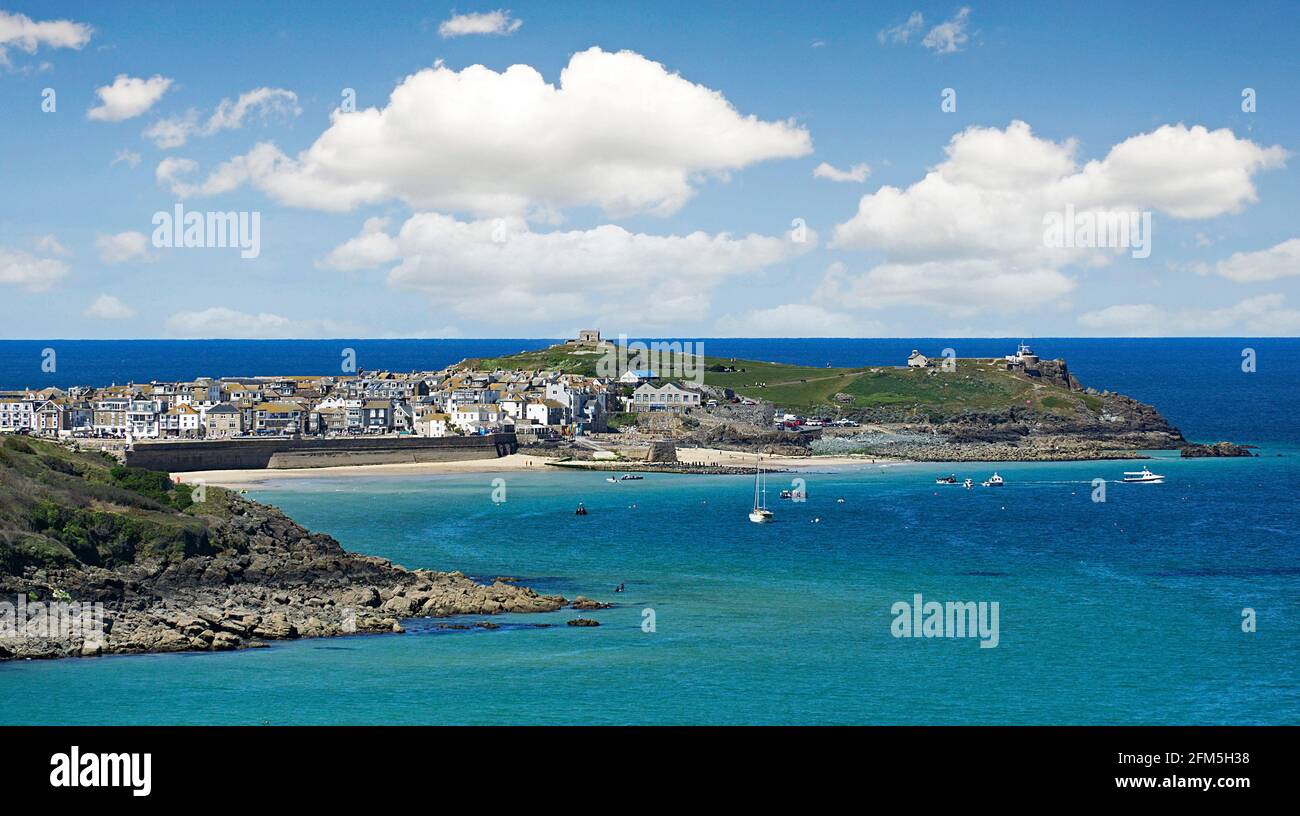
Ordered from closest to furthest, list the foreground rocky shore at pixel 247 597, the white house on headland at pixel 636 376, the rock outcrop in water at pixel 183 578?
the foreground rocky shore at pixel 247 597 < the rock outcrop in water at pixel 183 578 < the white house on headland at pixel 636 376

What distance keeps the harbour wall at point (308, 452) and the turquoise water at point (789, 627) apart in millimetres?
17330

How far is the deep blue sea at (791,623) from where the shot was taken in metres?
42.6

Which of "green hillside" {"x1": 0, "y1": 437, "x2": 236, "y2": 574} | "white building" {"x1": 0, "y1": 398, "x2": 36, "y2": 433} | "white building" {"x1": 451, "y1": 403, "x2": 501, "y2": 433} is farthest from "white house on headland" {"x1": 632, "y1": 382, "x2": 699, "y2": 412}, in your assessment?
"green hillside" {"x1": 0, "y1": 437, "x2": 236, "y2": 574}

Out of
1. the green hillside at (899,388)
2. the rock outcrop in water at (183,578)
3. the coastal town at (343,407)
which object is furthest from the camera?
the green hillside at (899,388)

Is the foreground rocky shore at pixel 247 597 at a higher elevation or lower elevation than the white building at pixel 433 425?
lower

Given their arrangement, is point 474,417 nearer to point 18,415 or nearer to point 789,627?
point 18,415

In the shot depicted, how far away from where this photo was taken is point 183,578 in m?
57.8

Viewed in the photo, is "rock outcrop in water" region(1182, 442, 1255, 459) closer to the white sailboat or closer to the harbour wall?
the white sailboat

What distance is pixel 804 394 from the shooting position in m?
172

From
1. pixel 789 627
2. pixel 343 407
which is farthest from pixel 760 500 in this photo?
pixel 343 407

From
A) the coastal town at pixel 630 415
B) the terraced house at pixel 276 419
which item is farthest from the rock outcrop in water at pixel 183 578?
the terraced house at pixel 276 419

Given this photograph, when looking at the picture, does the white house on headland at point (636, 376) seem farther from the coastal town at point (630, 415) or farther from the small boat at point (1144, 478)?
the small boat at point (1144, 478)
